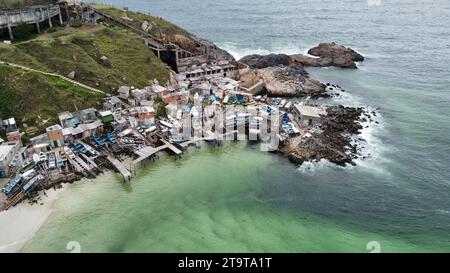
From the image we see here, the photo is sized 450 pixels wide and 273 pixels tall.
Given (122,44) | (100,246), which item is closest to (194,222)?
(100,246)

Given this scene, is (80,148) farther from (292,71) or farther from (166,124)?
(292,71)

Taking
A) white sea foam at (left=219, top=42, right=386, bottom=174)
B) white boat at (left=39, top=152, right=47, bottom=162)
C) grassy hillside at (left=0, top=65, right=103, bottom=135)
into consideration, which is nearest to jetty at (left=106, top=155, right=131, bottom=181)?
white boat at (left=39, top=152, right=47, bottom=162)

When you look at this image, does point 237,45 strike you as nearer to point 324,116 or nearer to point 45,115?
point 324,116

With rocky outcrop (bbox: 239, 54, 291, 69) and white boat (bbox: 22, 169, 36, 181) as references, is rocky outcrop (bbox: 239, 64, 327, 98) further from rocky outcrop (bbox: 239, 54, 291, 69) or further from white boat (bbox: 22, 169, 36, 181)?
white boat (bbox: 22, 169, 36, 181)

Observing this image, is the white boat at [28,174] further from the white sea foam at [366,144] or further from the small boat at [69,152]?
→ the white sea foam at [366,144]

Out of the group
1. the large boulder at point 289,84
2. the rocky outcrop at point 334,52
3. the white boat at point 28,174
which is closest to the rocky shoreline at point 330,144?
the large boulder at point 289,84
